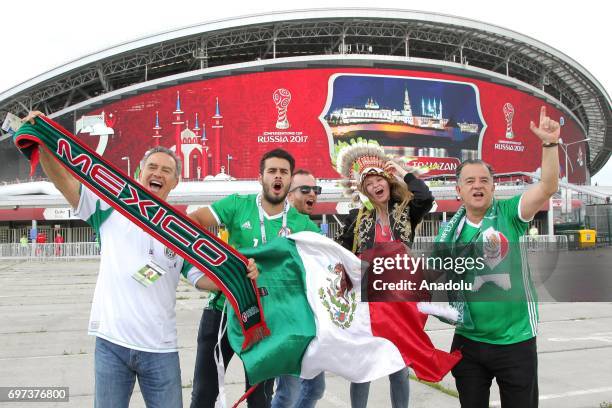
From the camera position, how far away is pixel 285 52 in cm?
5559

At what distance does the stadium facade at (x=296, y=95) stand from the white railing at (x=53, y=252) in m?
13.5

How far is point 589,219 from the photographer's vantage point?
32.8 meters

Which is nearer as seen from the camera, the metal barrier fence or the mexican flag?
the metal barrier fence

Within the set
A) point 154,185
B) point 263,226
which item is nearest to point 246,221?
point 263,226

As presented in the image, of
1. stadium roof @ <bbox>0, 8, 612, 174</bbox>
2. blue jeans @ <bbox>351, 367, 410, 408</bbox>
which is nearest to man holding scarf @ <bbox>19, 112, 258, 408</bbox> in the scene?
blue jeans @ <bbox>351, 367, 410, 408</bbox>

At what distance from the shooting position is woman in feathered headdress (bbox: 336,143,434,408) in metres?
4.23

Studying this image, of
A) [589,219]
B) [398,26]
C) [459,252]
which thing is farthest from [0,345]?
[398,26]

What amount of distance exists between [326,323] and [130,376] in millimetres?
1296

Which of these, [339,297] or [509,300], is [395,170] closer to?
[339,297]

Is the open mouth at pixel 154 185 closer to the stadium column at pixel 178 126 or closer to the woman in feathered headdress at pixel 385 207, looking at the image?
the woman in feathered headdress at pixel 385 207

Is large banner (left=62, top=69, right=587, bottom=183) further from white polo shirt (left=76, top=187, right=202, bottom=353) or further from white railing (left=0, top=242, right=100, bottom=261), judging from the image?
white polo shirt (left=76, top=187, right=202, bottom=353)

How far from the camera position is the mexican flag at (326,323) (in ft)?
11.8

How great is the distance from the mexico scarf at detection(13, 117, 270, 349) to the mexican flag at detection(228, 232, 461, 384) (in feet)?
0.44

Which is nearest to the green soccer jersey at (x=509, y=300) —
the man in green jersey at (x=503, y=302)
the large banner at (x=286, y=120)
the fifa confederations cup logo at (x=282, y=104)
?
the man in green jersey at (x=503, y=302)
